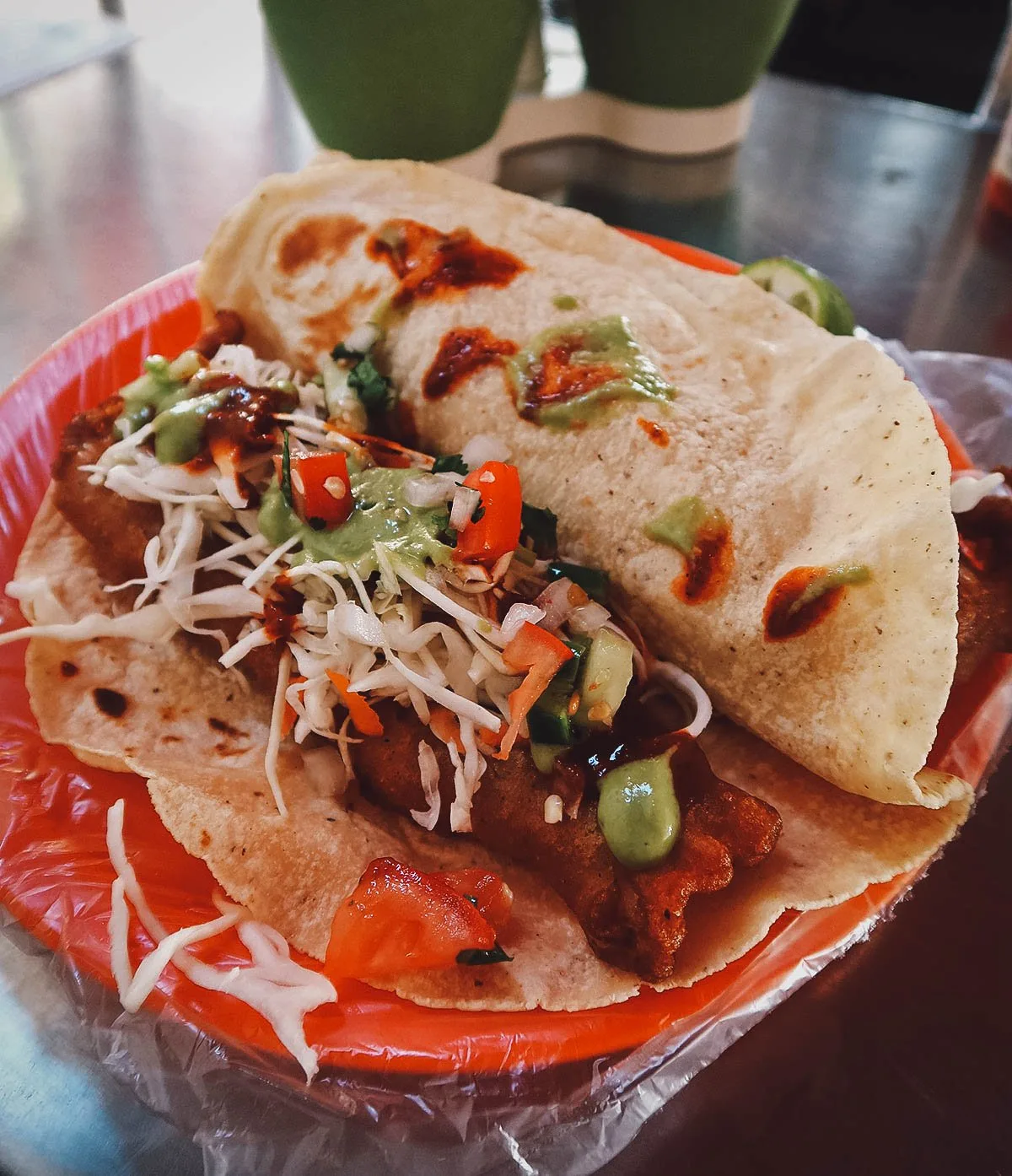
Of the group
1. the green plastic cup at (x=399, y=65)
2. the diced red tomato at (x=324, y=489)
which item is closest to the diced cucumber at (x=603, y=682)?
the diced red tomato at (x=324, y=489)

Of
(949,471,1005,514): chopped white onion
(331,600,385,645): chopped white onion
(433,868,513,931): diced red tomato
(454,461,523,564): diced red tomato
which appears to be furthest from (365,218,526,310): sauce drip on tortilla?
(433,868,513,931): diced red tomato

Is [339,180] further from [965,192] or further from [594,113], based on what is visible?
[965,192]

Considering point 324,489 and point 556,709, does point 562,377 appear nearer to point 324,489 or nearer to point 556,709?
point 324,489

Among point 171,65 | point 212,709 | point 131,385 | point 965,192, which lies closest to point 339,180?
point 131,385

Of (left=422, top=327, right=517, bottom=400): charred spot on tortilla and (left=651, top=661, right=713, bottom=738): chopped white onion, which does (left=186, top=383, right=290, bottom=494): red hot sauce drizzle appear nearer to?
(left=422, top=327, right=517, bottom=400): charred spot on tortilla

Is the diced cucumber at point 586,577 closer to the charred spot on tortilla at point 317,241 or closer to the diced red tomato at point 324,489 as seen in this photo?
the diced red tomato at point 324,489
